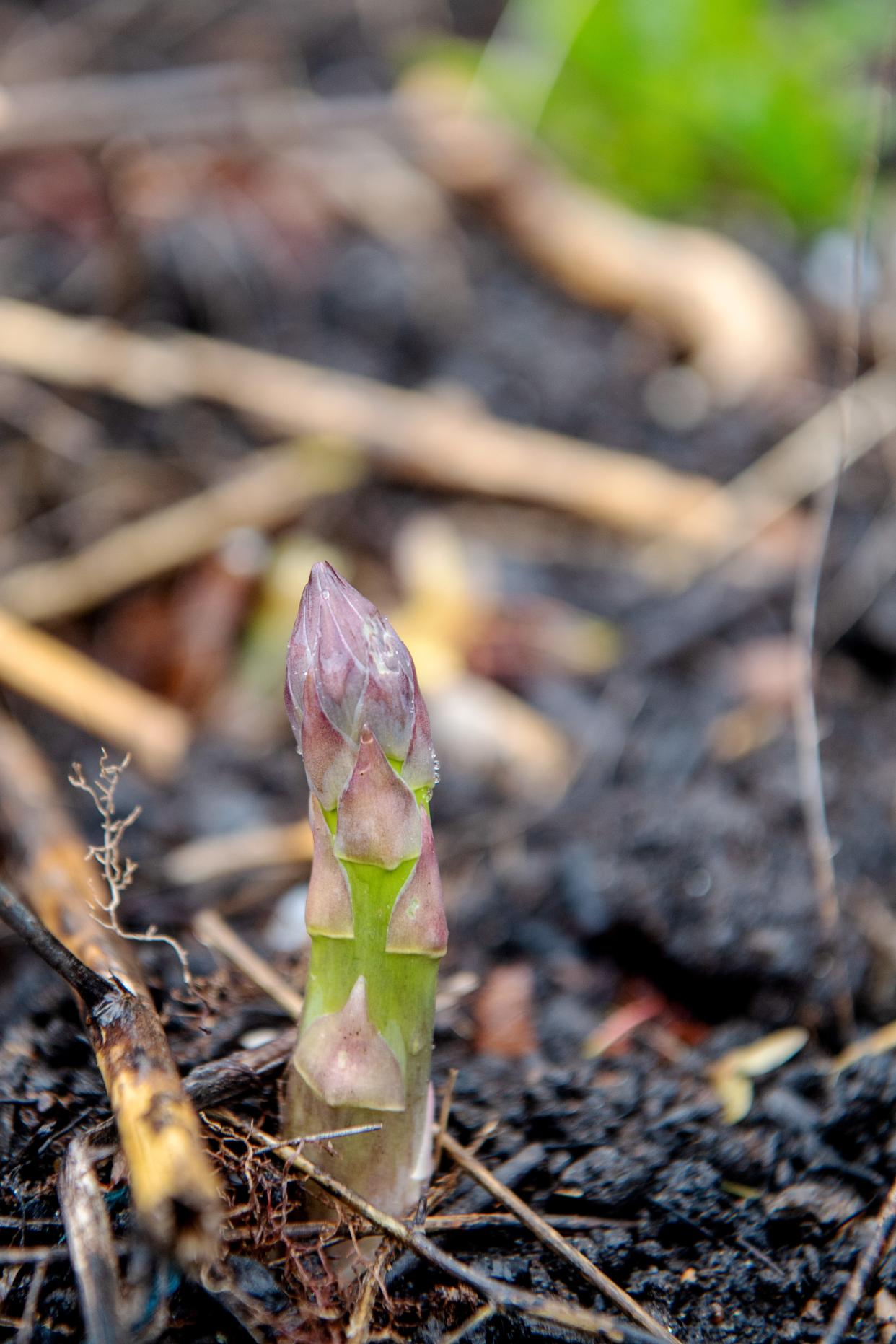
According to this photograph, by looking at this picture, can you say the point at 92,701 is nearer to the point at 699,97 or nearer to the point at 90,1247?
the point at 90,1247

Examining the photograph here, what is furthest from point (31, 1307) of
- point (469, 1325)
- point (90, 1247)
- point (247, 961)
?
point (247, 961)

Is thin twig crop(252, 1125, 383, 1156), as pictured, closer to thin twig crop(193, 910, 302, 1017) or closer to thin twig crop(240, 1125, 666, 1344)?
thin twig crop(240, 1125, 666, 1344)

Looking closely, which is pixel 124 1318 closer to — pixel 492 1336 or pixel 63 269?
pixel 492 1336

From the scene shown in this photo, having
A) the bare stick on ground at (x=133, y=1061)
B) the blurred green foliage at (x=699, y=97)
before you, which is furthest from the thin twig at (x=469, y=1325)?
the blurred green foliage at (x=699, y=97)

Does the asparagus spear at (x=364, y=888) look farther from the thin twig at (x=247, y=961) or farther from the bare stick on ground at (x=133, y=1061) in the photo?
the thin twig at (x=247, y=961)

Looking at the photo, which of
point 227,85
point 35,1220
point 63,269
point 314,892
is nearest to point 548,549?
point 227,85

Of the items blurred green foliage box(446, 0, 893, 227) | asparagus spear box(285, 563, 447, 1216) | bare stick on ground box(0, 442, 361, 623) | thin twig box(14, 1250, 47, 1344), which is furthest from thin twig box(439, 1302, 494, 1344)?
blurred green foliage box(446, 0, 893, 227)
